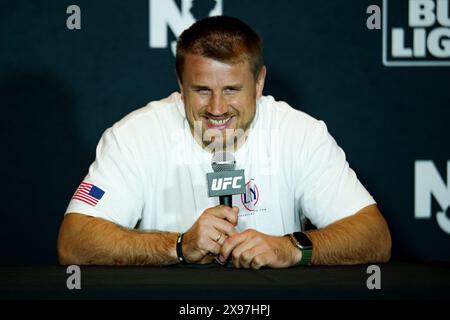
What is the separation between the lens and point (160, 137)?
2105mm

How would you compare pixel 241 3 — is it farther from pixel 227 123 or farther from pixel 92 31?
pixel 227 123

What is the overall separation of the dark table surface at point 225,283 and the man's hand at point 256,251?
0.16 ft

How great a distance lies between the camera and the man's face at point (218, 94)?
6.42 ft

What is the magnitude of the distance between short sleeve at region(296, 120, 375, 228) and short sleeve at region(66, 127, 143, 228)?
19.1 inches

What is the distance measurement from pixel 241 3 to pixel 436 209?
110cm

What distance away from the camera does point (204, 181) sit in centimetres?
→ 211

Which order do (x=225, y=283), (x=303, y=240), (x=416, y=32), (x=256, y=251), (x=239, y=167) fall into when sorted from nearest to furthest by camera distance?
(x=225, y=283)
(x=256, y=251)
(x=303, y=240)
(x=239, y=167)
(x=416, y=32)

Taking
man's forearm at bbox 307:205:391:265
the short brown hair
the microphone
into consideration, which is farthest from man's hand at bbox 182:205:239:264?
the short brown hair

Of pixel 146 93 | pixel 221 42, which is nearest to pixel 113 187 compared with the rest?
pixel 221 42

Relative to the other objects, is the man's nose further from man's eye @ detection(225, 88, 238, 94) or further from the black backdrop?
the black backdrop

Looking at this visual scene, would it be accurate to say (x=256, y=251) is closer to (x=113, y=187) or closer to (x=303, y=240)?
(x=303, y=240)

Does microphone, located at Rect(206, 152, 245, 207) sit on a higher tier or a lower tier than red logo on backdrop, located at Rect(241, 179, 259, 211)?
higher

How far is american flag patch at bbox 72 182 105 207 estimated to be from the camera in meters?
1.94

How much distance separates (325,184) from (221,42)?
50 cm
